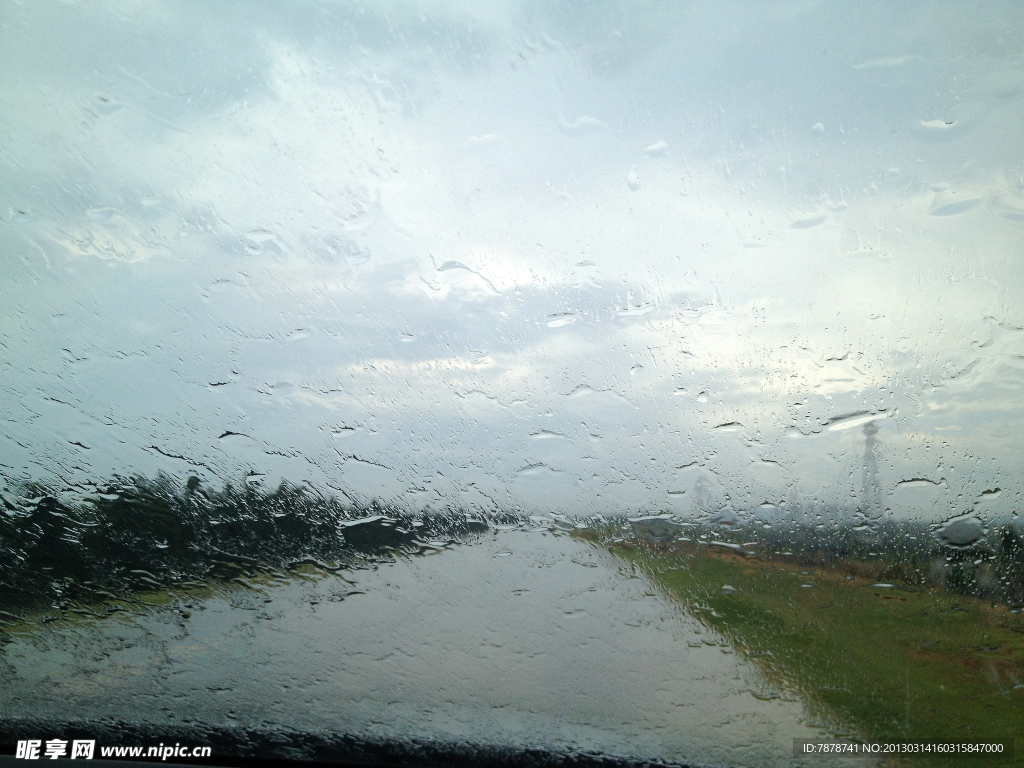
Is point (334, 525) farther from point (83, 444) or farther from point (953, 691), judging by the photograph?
point (953, 691)

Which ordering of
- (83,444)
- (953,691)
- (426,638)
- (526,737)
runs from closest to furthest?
1. (953,691)
2. (526,737)
3. (426,638)
4. (83,444)

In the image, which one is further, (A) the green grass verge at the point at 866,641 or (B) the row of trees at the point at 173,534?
(B) the row of trees at the point at 173,534

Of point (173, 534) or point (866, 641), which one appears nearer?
point (866, 641)

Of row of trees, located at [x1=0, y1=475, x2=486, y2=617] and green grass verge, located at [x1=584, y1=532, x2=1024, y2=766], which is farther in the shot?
row of trees, located at [x1=0, y1=475, x2=486, y2=617]

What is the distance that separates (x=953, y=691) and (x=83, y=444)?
5564 millimetres

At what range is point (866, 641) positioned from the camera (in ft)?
11.6

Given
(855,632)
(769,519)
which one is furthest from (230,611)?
(855,632)

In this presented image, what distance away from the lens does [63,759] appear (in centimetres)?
377

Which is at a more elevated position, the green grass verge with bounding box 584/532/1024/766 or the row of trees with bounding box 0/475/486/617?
the row of trees with bounding box 0/475/486/617

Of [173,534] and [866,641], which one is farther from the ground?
[173,534]

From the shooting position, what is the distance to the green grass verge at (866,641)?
3361 mm

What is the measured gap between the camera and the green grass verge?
3361 mm

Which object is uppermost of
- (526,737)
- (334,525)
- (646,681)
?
(334,525)

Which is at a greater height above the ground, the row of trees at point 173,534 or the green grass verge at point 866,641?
the row of trees at point 173,534
